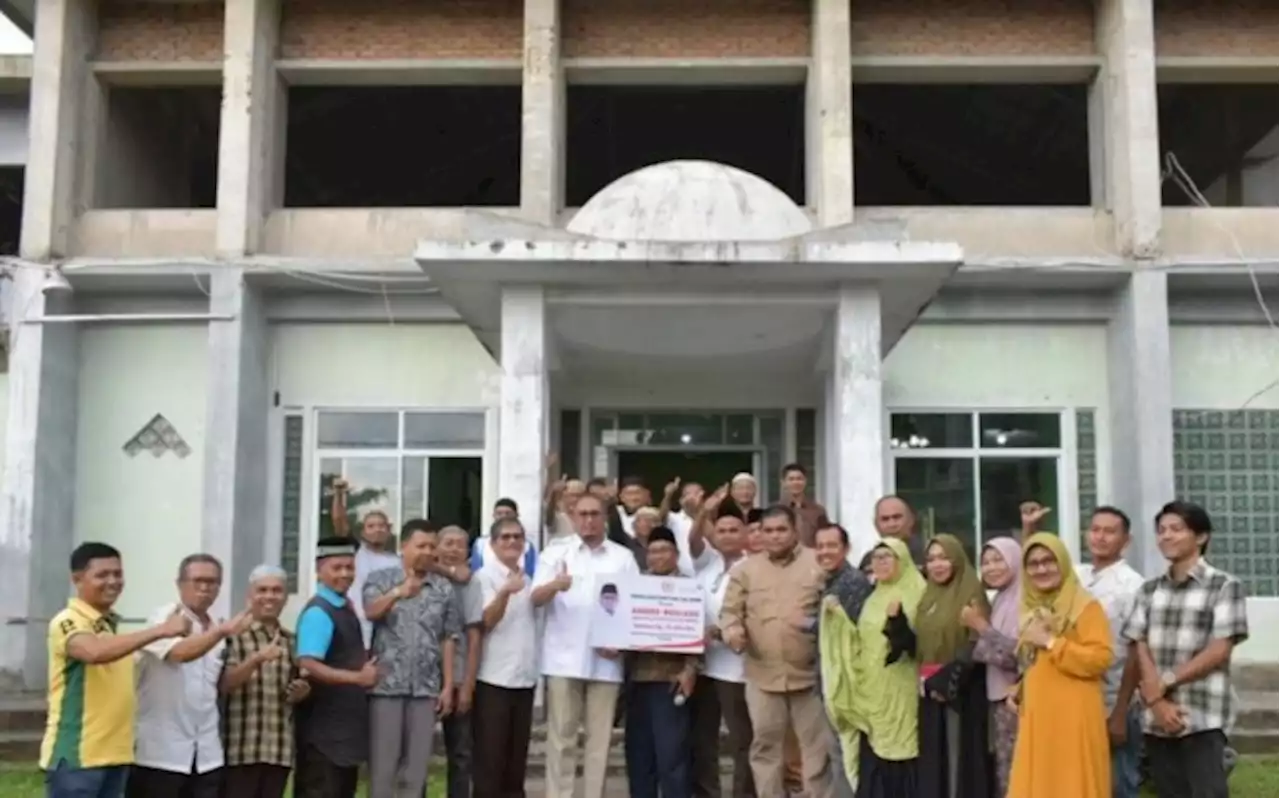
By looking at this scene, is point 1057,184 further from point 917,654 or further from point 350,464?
point 917,654

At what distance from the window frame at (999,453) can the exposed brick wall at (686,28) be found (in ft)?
11.8

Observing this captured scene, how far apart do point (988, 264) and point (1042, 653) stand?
24.7 ft

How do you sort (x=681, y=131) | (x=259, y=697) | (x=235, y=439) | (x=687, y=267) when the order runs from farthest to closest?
(x=681, y=131)
(x=235, y=439)
(x=687, y=267)
(x=259, y=697)

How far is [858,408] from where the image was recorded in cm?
834

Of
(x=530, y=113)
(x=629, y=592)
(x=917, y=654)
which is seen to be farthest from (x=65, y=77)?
(x=917, y=654)

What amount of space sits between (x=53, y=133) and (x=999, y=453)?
905 centimetres

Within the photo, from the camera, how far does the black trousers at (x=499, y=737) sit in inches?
236

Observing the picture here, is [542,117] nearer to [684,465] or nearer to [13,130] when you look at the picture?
[684,465]

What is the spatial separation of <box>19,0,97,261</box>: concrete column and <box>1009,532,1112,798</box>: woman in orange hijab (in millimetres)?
9978

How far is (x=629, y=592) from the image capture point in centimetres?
603

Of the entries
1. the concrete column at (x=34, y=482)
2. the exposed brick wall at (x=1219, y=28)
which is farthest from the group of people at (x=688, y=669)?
the exposed brick wall at (x=1219, y=28)

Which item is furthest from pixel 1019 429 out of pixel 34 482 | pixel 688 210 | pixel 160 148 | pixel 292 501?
pixel 160 148

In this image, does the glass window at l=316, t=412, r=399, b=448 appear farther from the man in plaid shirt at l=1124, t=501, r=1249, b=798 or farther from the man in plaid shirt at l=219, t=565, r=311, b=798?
the man in plaid shirt at l=1124, t=501, r=1249, b=798

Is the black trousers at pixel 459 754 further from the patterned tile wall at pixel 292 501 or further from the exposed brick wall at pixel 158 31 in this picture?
the exposed brick wall at pixel 158 31
